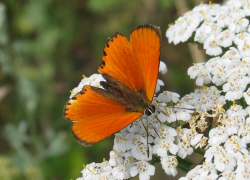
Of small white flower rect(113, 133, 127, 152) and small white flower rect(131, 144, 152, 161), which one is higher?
small white flower rect(113, 133, 127, 152)

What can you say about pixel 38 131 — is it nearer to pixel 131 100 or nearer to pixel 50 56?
pixel 50 56

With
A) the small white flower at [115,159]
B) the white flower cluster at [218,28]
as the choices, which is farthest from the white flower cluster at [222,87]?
the small white flower at [115,159]

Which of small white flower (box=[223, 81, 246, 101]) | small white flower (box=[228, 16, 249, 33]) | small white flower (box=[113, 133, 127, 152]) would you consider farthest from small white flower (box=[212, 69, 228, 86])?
small white flower (box=[113, 133, 127, 152])

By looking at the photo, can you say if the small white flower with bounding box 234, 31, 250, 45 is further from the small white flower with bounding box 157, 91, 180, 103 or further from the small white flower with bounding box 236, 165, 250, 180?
the small white flower with bounding box 236, 165, 250, 180

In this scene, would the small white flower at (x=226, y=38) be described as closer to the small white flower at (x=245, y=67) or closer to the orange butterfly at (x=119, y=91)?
the small white flower at (x=245, y=67)

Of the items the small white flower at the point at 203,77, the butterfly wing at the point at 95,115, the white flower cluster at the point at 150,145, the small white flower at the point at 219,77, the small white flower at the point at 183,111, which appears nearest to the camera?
the butterfly wing at the point at 95,115

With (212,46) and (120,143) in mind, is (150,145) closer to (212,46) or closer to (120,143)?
(120,143)
